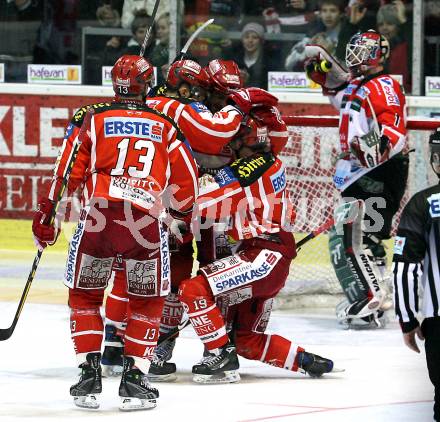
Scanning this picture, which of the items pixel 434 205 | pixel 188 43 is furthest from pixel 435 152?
pixel 188 43

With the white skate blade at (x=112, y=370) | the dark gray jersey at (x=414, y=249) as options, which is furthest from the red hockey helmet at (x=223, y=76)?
the dark gray jersey at (x=414, y=249)

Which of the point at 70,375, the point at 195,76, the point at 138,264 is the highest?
the point at 195,76

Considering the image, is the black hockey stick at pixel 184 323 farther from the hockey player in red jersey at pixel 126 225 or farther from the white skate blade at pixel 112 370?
the hockey player in red jersey at pixel 126 225

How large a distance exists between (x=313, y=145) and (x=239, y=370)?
2.59 m

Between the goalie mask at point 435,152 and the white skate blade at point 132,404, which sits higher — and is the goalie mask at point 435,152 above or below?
above

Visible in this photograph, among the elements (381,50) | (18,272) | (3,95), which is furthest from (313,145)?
(3,95)

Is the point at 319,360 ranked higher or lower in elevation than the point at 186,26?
lower

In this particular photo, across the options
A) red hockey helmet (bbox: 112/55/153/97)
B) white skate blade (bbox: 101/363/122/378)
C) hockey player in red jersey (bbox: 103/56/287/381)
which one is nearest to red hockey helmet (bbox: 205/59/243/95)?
hockey player in red jersey (bbox: 103/56/287/381)

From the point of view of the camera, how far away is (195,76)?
268 inches

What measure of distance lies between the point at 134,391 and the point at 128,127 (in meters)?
1.04

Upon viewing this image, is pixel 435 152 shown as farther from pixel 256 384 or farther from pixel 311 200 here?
pixel 311 200

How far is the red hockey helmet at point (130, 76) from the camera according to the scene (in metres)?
6.04

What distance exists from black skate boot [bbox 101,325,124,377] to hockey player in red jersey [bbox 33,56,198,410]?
2.43 feet

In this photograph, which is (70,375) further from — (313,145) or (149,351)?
(313,145)
